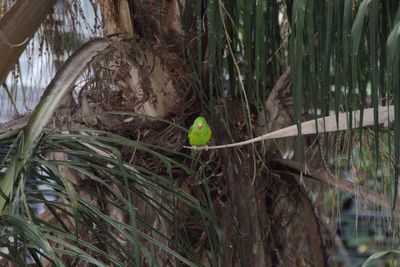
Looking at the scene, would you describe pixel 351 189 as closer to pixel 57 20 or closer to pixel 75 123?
pixel 75 123

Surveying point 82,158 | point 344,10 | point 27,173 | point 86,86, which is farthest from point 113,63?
point 344,10

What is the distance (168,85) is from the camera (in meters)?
1.92

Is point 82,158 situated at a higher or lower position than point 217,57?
lower

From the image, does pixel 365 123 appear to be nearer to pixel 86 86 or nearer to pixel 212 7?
pixel 212 7

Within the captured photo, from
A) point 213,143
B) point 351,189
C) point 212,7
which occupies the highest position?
point 212,7

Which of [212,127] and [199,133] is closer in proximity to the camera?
[199,133]

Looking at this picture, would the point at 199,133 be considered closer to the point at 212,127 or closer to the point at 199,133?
the point at 199,133

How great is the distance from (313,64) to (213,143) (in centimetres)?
57

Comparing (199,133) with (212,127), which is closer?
(199,133)

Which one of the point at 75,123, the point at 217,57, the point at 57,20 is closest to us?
the point at 217,57

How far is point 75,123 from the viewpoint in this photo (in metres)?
1.85

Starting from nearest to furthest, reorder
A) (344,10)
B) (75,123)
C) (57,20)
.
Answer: (344,10) → (75,123) → (57,20)

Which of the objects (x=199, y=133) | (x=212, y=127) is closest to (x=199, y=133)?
(x=199, y=133)

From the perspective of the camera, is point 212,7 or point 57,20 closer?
point 212,7
